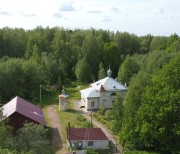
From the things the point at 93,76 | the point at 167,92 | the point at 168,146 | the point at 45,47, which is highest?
the point at 45,47

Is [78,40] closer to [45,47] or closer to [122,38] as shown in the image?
[45,47]

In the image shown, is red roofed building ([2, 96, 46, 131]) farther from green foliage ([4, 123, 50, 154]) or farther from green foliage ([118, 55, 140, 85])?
green foliage ([118, 55, 140, 85])

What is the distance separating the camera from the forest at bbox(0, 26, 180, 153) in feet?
105

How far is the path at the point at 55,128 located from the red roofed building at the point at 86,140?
120cm

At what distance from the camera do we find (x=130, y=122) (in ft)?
108

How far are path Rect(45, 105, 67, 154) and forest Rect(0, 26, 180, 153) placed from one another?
5465 mm

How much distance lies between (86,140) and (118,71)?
36.6 metres

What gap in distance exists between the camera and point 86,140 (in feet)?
107

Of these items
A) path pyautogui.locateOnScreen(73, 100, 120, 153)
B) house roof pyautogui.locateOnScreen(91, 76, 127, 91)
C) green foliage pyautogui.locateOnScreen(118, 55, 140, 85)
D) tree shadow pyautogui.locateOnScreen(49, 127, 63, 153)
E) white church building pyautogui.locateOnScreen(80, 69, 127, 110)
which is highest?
green foliage pyautogui.locateOnScreen(118, 55, 140, 85)

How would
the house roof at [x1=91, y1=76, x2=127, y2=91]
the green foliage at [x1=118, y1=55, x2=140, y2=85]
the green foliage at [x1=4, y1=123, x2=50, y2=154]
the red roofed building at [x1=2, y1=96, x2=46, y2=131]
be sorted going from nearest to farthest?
1. the green foliage at [x1=4, y1=123, x2=50, y2=154]
2. the red roofed building at [x1=2, y1=96, x2=46, y2=131]
3. the house roof at [x1=91, y1=76, x2=127, y2=91]
4. the green foliage at [x1=118, y1=55, x2=140, y2=85]

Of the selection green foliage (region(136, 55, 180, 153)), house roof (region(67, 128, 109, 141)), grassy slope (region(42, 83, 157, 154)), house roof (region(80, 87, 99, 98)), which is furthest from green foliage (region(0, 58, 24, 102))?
green foliage (region(136, 55, 180, 153))

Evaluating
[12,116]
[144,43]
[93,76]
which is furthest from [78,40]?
[12,116]

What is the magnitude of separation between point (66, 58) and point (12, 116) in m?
37.2

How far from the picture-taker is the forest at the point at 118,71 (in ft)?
105
